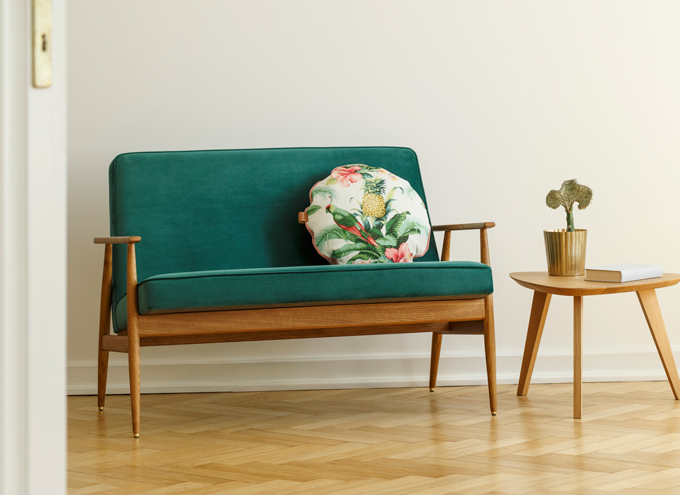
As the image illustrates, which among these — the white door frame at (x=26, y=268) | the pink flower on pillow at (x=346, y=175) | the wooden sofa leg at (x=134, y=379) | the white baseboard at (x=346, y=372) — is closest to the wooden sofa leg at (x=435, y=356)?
the white baseboard at (x=346, y=372)

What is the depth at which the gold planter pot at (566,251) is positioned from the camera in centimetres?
248

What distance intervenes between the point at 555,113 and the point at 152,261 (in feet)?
5.96

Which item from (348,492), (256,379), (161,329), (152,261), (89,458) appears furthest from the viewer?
(256,379)

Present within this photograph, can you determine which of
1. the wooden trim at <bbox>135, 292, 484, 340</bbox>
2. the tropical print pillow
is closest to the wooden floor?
the wooden trim at <bbox>135, 292, 484, 340</bbox>

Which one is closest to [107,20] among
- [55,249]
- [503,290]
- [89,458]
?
[89,458]

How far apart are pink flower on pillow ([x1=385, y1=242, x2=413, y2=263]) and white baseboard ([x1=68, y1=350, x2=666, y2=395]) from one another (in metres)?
0.59

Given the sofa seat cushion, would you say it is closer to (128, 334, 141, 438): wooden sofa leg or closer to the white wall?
(128, 334, 141, 438): wooden sofa leg

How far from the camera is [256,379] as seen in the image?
2844mm

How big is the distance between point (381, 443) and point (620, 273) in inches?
40.0

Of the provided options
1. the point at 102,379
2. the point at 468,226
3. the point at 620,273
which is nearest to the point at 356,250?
the point at 468,226

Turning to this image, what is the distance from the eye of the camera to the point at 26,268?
722mm

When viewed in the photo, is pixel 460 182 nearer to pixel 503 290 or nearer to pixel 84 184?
pixel 503 290

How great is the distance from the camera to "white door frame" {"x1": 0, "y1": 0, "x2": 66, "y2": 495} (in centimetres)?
72

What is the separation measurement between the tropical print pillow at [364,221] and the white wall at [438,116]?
1.62 feet
